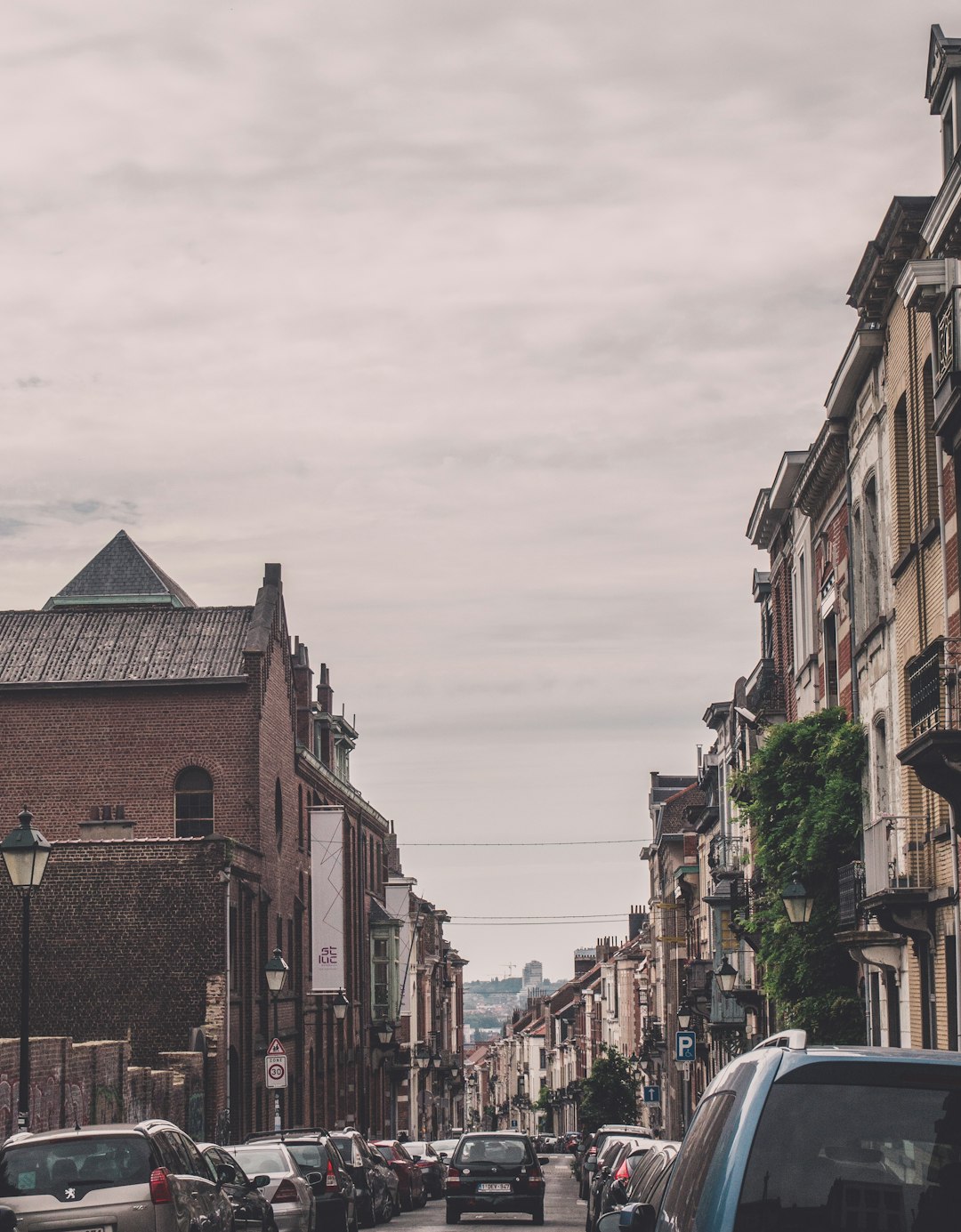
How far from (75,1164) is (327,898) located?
4185 cm

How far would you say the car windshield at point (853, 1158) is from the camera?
233 inches

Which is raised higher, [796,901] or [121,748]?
[121,748]

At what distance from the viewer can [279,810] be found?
52.7 m

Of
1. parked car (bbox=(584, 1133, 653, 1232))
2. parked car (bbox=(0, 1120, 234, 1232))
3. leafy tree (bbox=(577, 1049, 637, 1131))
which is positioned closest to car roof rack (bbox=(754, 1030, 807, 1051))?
parked car (bbox=(0, 1120, 234, 1232))

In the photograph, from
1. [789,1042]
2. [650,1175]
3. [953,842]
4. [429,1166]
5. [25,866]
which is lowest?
[429,1166]

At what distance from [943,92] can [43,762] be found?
114ft

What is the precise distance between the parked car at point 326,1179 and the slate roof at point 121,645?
2569cm

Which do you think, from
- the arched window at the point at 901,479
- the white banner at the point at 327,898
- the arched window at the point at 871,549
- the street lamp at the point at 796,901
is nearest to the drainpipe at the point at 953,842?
the arched window at the point at 901,479

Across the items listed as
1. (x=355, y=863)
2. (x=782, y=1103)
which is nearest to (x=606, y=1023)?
(x=355, y=863)

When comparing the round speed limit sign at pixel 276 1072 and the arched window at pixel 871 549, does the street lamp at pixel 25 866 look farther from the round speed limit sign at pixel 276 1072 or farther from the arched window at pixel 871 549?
the round speed limit sign at pixel 276 1072

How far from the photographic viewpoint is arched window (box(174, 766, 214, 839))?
162 ft

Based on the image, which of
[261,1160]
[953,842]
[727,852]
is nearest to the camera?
[261,1160]

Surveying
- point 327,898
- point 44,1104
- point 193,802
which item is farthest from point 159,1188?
point 327,898

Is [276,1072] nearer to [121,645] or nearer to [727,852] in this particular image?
[121,645]
